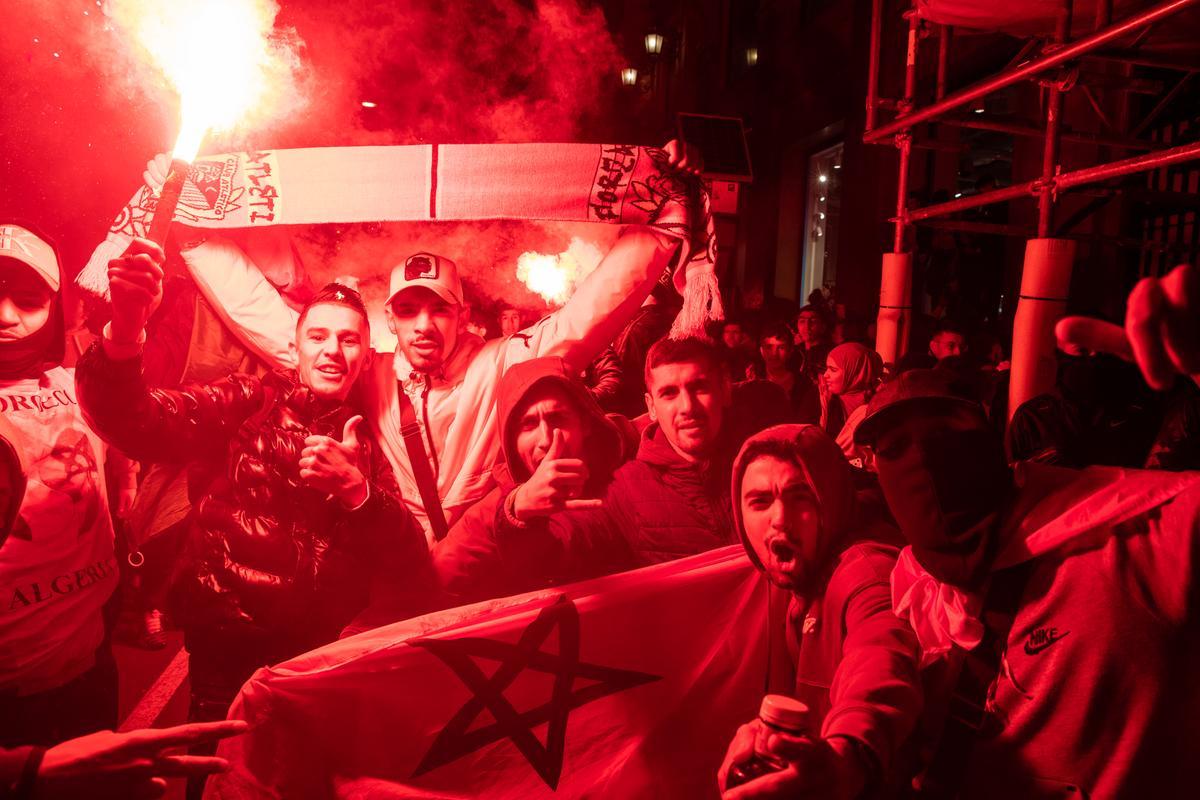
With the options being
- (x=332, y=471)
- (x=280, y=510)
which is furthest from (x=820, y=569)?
(x=280, y=510)

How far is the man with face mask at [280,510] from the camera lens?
2592 millimetres

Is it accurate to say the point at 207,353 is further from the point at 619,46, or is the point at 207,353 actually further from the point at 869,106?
the point at 869,106

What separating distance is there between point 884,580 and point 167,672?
255 centimetres

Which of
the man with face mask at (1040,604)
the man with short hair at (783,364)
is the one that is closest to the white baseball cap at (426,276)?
the man with face mask at (1040,604)

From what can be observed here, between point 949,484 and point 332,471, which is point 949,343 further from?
point 332,471

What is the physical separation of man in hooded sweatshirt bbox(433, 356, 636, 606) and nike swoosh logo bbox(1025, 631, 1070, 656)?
136cm

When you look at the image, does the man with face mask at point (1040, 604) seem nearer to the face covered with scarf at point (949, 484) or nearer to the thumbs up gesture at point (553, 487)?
the face covered with scarf at point (949, 484)

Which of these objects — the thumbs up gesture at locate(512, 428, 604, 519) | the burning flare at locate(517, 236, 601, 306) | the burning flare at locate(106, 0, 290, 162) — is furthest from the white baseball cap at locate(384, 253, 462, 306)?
the burning flare at locate(106, 0, 290, 162)

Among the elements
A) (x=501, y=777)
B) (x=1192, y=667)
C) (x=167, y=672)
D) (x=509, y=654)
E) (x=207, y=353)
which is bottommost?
(x=501, y=777)

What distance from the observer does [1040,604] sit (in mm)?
2131

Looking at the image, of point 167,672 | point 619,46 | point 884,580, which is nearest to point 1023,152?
point 619,46

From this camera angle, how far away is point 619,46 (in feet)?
10.4

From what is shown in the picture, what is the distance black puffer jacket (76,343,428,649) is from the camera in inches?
102

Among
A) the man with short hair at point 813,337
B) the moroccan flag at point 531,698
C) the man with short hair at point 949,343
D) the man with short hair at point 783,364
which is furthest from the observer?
the man with short hair at point 813,337
